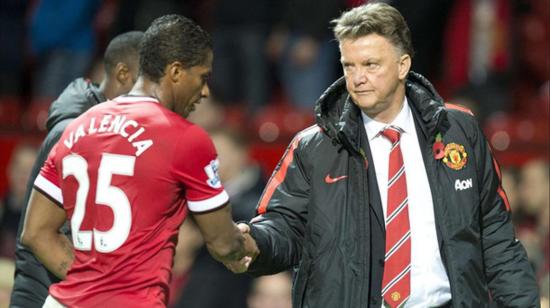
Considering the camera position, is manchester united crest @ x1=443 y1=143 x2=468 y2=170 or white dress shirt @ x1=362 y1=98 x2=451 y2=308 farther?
manchester united crest @ x1=443 y1=143 x2=468 y2=170

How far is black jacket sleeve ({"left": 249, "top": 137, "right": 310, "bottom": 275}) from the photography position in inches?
192

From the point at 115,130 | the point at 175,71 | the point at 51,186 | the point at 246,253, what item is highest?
the point at 175,71

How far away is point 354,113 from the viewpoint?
4.96 metres

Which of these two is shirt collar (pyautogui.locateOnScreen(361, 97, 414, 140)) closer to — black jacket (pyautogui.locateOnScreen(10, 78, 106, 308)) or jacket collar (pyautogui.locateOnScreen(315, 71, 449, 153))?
jacket collar (pyautogui.locateOnScreen(315, 71, 449, 153))

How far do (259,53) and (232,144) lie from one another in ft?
5.73

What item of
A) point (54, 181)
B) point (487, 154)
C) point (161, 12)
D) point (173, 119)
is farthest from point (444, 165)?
point (161, 12)

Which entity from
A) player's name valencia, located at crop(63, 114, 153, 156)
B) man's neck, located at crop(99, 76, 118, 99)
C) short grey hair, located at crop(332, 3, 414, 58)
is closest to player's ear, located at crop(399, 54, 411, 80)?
short grey hair, located at crop(332, 3, 414, 58)

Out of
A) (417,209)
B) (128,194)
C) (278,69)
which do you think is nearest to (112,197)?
(128,194)

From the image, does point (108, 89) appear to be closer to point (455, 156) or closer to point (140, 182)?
point (140, 182)

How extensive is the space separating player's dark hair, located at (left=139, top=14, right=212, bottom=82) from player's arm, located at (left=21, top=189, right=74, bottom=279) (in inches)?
23.5

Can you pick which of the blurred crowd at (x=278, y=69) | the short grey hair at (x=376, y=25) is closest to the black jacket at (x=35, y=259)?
the short grey hair at (x=376, y=25)

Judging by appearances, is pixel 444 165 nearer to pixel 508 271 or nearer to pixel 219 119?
pixel 508 271

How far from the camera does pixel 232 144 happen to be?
8383 mm

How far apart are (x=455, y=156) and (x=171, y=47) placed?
1201 millimetres
